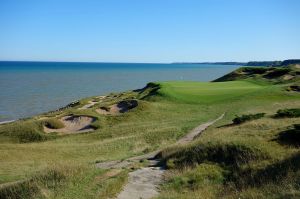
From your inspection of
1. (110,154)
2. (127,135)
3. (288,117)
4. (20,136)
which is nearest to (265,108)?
(288,117)

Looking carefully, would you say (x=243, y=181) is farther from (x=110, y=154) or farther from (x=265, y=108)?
(x=265, y=108)

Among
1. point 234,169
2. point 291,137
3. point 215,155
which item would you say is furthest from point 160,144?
point 234,169

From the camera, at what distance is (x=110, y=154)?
1064 inches

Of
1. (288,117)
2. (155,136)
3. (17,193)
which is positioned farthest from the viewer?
(155,136)

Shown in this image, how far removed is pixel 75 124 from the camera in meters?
41.5

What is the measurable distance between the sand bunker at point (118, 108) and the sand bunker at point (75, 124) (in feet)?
Answer: 11.7

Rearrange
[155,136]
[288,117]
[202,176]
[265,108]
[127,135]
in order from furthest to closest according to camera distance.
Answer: [265,108] < [127,135] < [155,136] < [288,117] < [202,176]

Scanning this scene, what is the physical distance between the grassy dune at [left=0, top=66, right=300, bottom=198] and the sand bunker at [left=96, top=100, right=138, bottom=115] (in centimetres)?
179

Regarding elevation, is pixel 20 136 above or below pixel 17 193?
below

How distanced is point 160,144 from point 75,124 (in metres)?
15.6

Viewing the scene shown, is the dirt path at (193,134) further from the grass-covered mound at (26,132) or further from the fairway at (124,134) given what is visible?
the grass-covered mound at (26,132)

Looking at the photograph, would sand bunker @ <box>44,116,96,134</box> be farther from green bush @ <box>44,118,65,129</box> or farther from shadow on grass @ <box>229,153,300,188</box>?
shadow on grass @ <box>229,153,300,188</box>

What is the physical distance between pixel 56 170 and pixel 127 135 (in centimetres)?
1976

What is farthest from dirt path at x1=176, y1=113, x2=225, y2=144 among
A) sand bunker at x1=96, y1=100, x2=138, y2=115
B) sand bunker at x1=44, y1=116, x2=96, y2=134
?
sand bunker at x1=96, y1=100, x2=138, y2=115
